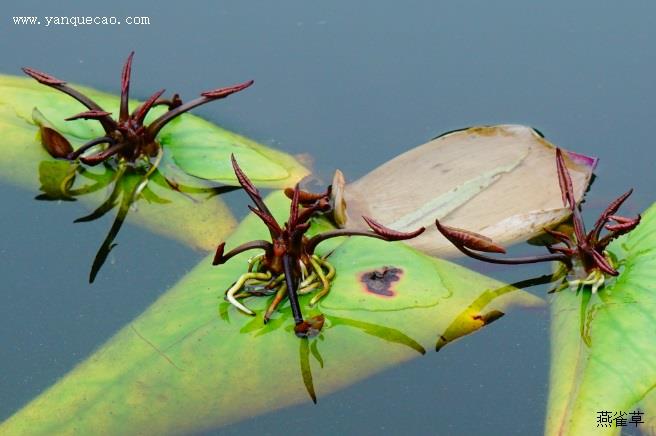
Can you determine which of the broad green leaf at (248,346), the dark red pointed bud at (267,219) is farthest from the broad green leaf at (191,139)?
the dark red pointed bud at (267,219)

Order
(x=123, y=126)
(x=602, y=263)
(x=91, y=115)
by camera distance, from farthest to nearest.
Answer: (x=123, y=126) < (x=91, y=115) < (x=602, y=263)

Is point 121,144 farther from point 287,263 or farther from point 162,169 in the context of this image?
point 287,263

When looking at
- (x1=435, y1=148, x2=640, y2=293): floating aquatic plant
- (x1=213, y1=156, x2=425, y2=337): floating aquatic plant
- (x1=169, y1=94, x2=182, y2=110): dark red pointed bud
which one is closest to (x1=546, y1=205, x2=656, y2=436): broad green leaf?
(x1=435, y1=148, x2=640, y2=293): floating aquatic plant

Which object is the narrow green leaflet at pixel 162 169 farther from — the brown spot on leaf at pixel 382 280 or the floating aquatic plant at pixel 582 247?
the floating aquatic plant at pixel 582 247

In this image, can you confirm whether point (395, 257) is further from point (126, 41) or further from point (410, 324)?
point (126, 41)

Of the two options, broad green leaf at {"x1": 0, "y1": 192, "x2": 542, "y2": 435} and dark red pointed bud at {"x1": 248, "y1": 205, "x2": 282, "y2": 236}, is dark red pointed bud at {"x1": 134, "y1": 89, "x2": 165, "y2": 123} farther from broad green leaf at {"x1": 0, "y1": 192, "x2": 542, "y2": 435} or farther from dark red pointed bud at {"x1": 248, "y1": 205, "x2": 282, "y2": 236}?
dark red pointed bud at {"x1": 248, "y1": 205, "x2": 282, "y2": 236}

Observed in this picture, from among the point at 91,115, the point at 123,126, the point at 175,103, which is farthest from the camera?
the point at 175,103

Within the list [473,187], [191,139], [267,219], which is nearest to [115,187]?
[191,139]
